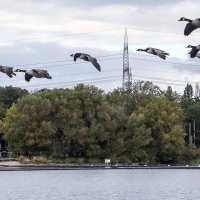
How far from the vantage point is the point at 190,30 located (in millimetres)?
22281

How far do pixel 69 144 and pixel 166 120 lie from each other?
14.8m

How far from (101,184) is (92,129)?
20463mm

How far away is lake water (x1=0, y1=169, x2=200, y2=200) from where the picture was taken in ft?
223

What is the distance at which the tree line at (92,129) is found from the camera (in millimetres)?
103750

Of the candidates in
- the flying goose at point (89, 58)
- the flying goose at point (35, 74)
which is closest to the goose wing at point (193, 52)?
the flying goose at point (89, 58)

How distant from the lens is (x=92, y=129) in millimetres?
102938

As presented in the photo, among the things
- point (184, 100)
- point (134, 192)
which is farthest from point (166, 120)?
point (134, 192)

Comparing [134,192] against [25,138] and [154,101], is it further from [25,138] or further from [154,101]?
[154,101]

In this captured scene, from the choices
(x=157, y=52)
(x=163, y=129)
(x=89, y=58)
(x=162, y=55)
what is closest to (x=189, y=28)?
(x=162, y=55)

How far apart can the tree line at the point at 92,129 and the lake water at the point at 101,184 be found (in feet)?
8.97

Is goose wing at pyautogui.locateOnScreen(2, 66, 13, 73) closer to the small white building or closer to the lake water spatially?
the lake water

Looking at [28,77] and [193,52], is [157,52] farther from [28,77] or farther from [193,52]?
[28,77]

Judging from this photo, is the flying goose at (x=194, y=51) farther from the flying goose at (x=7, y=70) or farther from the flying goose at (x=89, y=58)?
the flying goose at (x=7, y=70)

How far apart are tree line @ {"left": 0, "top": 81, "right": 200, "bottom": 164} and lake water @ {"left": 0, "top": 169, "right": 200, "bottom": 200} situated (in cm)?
273
